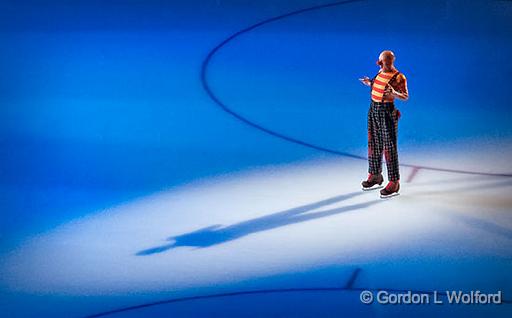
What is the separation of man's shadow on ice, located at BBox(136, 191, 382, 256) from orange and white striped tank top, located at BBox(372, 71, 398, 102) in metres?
0.81

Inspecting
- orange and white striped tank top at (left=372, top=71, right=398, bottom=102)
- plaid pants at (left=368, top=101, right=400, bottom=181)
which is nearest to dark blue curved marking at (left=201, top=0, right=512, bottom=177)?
plaid pants at (left=368, top=101, right=400, bottom=181)

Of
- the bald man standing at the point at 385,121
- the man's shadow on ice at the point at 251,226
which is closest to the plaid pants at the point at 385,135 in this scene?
the bald man standing at the point at 385,121

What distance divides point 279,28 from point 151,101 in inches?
80.6

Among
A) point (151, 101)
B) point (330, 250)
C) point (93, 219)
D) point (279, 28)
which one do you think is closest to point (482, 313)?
point (330, 250)

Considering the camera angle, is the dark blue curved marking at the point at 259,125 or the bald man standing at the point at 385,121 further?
the dark blue curved marking at the point at 259,125

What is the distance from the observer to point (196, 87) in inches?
→ 364

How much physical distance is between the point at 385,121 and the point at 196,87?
9.71 feet

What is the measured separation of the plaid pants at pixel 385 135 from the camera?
6824 mm

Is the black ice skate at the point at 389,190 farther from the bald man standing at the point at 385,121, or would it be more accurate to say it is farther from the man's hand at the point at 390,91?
the man's hand at the point at 390,91

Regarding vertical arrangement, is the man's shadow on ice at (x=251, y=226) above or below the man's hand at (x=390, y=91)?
below

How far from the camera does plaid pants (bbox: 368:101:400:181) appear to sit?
6824 mm

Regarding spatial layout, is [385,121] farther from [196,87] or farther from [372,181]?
[196,87]

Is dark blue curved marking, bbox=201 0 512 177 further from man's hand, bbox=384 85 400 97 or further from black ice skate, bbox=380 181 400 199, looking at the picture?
man's hand, bbox=384 85 400 97

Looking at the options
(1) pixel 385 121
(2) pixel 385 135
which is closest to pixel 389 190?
(2) pixel 385 135
